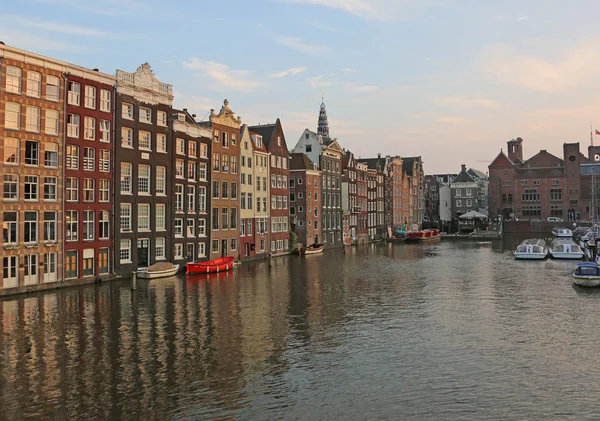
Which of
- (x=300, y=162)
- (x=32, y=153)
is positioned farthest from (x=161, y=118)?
(x=300, y=162)

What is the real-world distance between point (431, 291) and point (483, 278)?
12972 mm

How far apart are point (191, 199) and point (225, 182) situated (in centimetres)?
836

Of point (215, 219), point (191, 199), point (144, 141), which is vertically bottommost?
point (215, 219)

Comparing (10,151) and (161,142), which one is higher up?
(161,142)

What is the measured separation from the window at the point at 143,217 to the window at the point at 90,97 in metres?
12.0

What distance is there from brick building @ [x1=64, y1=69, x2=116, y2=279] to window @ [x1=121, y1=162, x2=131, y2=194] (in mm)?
1682

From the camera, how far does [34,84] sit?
49.5 metres

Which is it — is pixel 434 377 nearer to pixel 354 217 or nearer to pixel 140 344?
pixel 140 344

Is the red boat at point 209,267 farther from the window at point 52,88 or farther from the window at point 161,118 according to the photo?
the window at point 52,88

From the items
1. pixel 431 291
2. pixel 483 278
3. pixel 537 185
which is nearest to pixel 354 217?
pixel 483 278

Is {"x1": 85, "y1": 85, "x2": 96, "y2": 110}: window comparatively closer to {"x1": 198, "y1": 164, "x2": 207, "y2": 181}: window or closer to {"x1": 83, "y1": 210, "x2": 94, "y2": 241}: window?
{"x1": 83, "y1": 210, "x2": 94, "y2": 241}: window

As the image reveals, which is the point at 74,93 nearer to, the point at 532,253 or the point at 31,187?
the point at 31,187

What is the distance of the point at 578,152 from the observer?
6885 inches

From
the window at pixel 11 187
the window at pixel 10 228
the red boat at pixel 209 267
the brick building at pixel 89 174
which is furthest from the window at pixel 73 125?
the red boat at pixel 209 267
